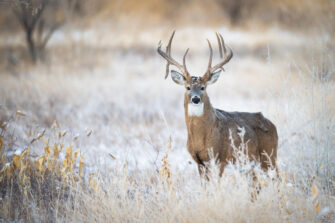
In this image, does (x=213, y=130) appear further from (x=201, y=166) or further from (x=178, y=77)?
(x=178, y=77)

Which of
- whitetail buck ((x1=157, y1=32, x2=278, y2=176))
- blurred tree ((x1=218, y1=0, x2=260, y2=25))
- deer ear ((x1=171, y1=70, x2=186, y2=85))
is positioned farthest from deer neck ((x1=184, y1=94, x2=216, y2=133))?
blurred tree ((x1=218, y1=0, x2=260, y2=25))

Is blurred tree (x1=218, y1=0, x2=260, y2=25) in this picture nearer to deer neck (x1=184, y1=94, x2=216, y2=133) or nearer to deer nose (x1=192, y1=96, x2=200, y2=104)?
deer neck (x1=184, y1=94, x2=216, y2=133)

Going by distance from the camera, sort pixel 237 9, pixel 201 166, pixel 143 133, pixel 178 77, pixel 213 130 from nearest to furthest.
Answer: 1. pixel 201 166
2. pixel 213 130
3. pixel 178 77
4. pixel 143 133
5. pixel 237 9

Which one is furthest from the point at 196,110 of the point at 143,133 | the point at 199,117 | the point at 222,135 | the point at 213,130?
the point at 143,133

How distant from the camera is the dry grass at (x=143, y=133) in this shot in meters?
4.18

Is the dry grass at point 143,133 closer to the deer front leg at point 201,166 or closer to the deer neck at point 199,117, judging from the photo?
the deer front leg at point 201,166

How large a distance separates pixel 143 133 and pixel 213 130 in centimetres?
397

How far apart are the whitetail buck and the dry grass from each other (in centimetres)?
27

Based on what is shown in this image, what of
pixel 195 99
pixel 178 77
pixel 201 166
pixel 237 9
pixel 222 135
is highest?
pixel 237 9

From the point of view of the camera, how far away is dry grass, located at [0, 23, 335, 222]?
418cm

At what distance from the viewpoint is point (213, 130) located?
5.14 m

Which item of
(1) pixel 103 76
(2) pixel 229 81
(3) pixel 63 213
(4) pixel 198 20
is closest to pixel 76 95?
(1) pixel 103 76

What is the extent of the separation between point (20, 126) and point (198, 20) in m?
20.6

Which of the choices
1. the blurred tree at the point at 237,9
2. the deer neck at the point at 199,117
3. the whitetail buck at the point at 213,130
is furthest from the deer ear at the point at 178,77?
the blurred tree at the point at 237,9
